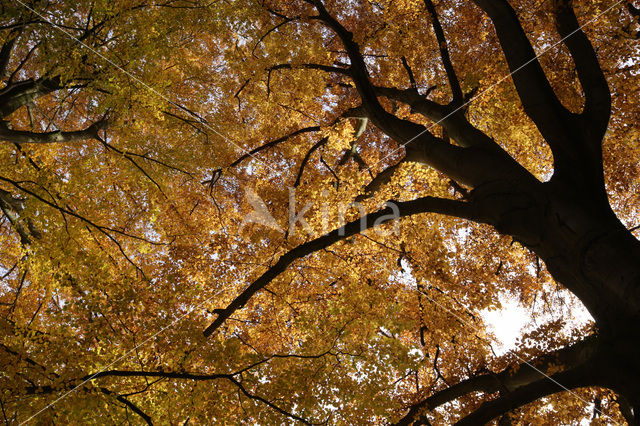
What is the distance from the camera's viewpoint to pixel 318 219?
7160 mm

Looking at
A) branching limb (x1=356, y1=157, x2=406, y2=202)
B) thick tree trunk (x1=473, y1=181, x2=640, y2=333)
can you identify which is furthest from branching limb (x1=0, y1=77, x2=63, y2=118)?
thick tree trunk (x1=473, y1=181, x2=640, y2=333)

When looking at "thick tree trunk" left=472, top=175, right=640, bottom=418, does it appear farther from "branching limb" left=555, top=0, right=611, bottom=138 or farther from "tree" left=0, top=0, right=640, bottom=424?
"branching limb" left=555, top=0, right=611, bottom=138

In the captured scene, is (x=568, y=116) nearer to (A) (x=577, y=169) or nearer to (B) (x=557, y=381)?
(A) (x=577, y=169)

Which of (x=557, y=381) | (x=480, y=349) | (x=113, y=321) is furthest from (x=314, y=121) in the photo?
(x=557, y=381)

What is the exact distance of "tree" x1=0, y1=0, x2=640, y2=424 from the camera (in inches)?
132

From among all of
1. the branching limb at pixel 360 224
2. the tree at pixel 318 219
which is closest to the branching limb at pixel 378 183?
the tree at pixel 318 219

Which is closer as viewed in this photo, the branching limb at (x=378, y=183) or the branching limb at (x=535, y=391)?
the branching limb at (x=535, y=391)

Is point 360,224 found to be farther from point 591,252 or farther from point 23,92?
point 23,92

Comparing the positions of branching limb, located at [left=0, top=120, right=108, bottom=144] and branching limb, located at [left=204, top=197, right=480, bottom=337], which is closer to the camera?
branching limb, located at [left=204, top=197, right=480, bottom=337]

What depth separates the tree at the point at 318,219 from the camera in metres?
3.35

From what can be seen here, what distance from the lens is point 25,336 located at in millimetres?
3871

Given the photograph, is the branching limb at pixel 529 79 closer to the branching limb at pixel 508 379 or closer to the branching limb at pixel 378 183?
the branching limb at pixel 508 379

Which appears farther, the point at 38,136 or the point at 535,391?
the point at 38,136

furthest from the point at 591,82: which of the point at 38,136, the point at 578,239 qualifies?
the point at 38,136
